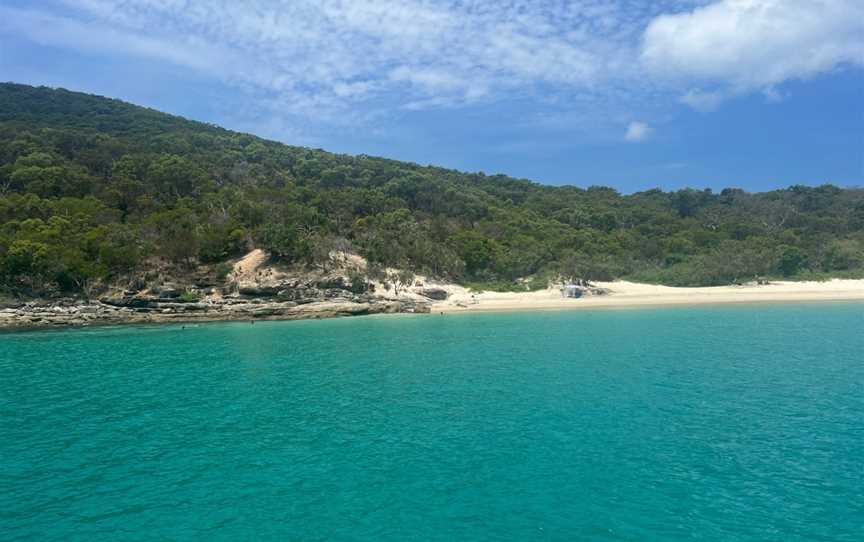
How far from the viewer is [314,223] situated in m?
65.4

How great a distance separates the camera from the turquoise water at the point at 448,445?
10047 millimetres

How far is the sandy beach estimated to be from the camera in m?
55.3

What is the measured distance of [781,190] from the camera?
12200 centimetres

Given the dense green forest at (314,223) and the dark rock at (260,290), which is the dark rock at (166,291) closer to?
the dense green forest at (314,223)

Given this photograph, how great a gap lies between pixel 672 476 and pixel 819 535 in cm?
285

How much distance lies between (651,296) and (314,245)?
38116mm

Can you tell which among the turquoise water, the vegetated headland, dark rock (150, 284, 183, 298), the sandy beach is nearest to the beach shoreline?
the sandy beach

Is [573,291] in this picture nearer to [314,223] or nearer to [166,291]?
[314,223]

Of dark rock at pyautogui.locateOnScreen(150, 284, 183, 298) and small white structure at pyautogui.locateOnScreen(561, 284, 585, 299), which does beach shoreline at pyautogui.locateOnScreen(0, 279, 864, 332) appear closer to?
small white structure at pyautogui.locateOnScreen(561, 284, 585, 299)

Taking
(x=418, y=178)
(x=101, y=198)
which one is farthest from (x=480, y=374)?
(x=418, y=178)

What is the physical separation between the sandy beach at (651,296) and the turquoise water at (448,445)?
1088 inches

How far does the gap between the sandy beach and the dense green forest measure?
3.71m

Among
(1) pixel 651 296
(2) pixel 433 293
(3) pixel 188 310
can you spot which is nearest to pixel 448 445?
(2) pixel 433 293

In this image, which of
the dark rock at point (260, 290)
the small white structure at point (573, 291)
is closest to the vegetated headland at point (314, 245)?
the dark rock at point (260, 290)
